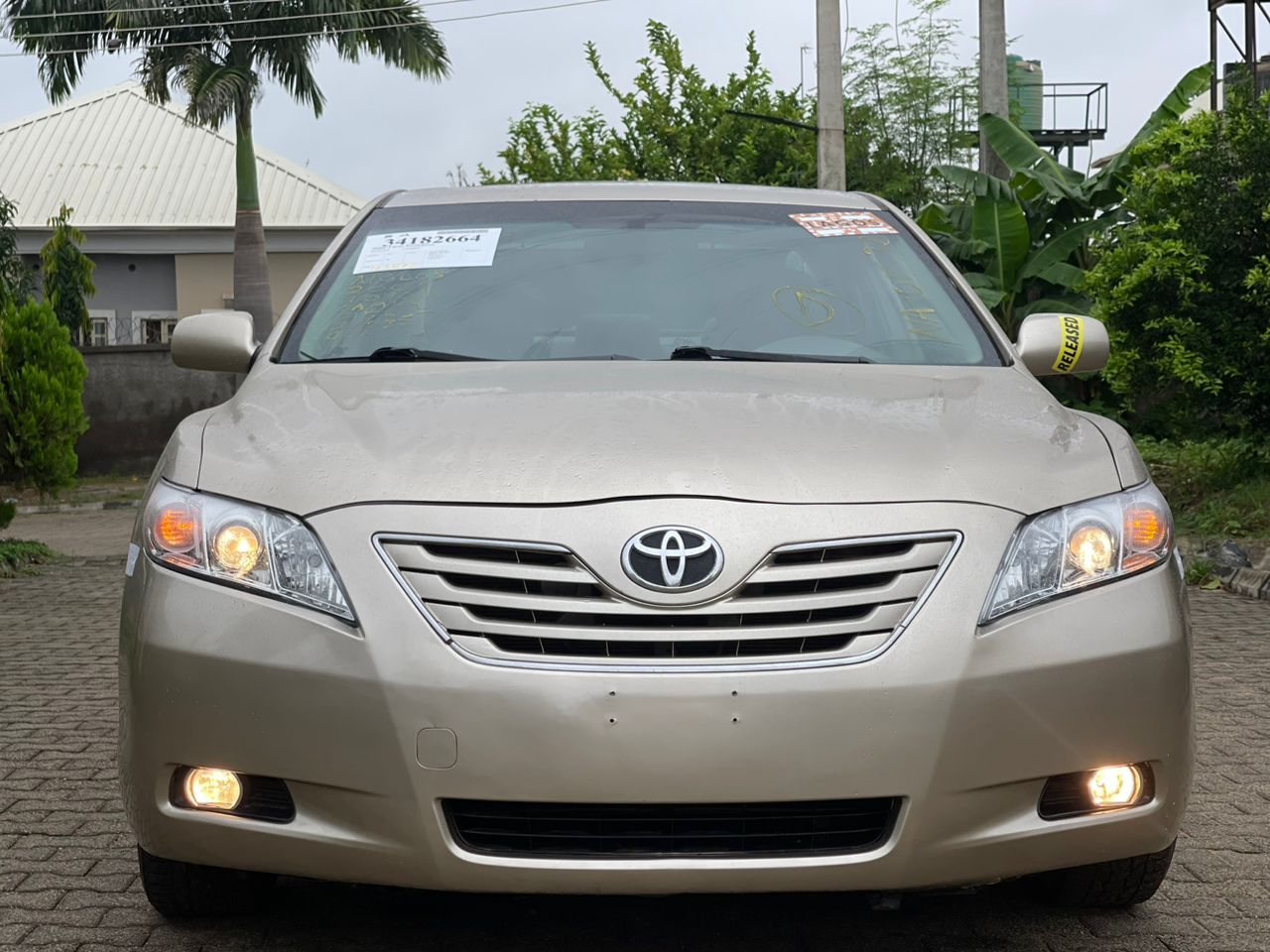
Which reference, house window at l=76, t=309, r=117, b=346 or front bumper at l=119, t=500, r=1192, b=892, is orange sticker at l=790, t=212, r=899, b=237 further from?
house window at l=76, t=309, r=117, b=346

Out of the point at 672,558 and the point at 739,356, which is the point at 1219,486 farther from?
the point at 672,558

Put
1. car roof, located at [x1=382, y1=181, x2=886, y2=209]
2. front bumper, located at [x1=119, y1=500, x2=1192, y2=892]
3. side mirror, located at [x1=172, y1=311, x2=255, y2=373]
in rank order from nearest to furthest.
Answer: front bumper, located at [x1=119, y1=500, x2=1192, y2=892], side mirror, located at [x1=172, y1=311, x2=255, y2=373], car roof, located at [x1=382, y1=181, x2=886, y2=209]

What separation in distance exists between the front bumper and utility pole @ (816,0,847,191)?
15.3 m

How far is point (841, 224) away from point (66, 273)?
80.0 feet

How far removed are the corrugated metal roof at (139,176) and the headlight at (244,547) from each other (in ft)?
99.1

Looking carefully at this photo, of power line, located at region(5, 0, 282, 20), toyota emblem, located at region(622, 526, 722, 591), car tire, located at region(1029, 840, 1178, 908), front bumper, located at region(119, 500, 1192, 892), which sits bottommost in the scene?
car tire, located at region(1029, 840, 1178, 908)

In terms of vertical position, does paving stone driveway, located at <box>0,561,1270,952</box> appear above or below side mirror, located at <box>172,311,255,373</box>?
below

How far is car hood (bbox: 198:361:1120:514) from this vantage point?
291cm

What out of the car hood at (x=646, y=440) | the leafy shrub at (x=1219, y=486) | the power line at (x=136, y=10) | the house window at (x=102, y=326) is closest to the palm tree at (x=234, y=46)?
the power line at (x=136, y=10)

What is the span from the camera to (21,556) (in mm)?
11547

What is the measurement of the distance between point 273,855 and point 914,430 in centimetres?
140

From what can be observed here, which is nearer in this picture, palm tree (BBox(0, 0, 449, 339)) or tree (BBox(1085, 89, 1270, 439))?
tree (BBox(1085, 89, 1270, 439))

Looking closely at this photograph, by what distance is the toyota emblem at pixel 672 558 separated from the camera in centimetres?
278

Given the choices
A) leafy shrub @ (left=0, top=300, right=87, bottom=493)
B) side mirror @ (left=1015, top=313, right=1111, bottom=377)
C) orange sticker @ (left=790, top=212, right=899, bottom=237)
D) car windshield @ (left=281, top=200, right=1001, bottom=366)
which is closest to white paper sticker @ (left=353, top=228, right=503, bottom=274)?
car windshield @ (left=281, top=200, right=1001, bottom=366)
